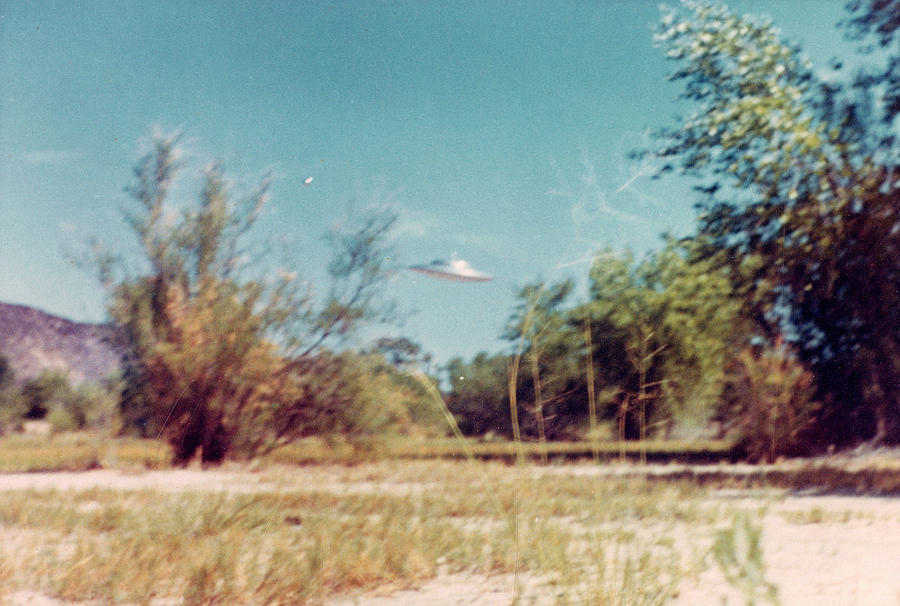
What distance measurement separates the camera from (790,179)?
8.15 metres

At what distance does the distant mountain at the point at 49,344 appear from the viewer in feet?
14.2

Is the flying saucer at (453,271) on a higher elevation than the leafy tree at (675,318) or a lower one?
lower

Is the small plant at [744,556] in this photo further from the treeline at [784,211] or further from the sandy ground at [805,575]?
the treeline at [784,211]

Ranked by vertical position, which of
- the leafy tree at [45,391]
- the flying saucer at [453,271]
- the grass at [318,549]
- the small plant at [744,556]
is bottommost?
the grass at [318,549]

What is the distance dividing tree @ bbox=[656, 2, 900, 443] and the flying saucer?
5.27 m

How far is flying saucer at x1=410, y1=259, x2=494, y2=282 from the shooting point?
2.84 meters

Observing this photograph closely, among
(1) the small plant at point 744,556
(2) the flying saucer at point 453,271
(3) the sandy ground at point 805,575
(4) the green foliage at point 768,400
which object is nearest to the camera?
(1) the small plant at point 744,556

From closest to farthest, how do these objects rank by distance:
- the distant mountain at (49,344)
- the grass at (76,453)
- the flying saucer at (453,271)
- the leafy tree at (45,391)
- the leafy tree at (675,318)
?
1. the flying saucer at (453,271)
2. the distant mountain at (49,344)
3. the leafy tree at (45,391)
4. the grass at (76,453)
5. the leafy tree at (675,318)

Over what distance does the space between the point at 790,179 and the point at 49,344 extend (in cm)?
760

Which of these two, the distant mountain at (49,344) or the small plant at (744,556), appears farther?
the distant mountain at (49,344)

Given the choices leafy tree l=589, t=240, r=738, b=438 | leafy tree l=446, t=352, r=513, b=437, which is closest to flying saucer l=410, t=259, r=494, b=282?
leafy tree l=446, t=352, r=513, b=437

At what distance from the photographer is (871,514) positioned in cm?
489

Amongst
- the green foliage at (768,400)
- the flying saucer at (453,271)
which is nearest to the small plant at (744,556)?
the flying saucer at (453,271)

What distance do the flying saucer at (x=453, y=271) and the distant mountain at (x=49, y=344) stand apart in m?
2.68
